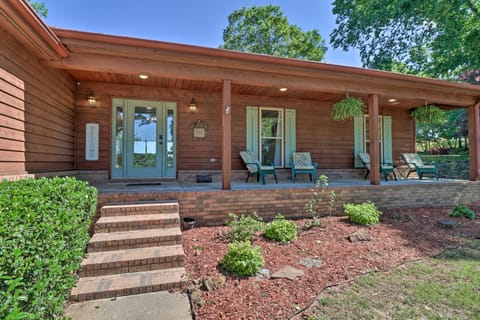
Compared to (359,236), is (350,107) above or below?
above

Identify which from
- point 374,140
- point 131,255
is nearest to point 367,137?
point 374,140

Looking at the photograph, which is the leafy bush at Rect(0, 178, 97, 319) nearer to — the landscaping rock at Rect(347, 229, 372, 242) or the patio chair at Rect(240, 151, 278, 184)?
the landscaping rock at Rect(347, 229, 372, 242)

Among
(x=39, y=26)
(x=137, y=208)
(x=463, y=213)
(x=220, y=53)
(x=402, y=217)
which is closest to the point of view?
(x=39, y=26)

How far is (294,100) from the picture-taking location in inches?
261

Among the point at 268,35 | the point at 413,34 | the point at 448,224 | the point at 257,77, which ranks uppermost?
the point at 268,35

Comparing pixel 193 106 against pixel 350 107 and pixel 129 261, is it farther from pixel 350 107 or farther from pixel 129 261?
pixel 129 261

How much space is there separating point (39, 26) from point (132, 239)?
266 centimetres

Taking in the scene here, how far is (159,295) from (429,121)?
761 cm

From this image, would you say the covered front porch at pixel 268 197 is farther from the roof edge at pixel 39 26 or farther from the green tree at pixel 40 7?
the green tree at pixel 40 7

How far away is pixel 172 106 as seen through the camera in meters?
5.73

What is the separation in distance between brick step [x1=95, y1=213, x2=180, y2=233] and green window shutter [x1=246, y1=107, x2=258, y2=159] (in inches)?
134

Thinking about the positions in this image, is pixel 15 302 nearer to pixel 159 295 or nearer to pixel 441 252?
pixel 159 295

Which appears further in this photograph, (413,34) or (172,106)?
(413,34)

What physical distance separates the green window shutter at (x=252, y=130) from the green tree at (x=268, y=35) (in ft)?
39.0
